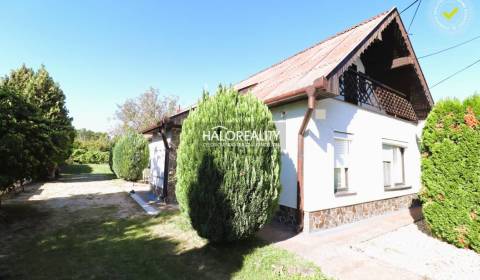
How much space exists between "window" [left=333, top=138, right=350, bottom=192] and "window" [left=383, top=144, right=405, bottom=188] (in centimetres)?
296

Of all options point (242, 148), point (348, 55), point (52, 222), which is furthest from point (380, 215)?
point (52, 222)

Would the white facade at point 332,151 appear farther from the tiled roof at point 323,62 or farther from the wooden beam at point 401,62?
the wooden beam at point 401,62

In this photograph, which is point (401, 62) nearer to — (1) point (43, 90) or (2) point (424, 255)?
(2) point (424, 255)

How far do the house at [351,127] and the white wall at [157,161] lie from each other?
1580 mm

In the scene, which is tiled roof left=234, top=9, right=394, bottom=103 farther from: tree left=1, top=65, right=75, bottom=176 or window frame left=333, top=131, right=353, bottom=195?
tree left=1, top=65, right=75, bottom=176

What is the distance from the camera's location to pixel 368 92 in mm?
9391

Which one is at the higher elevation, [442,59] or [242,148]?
[442,59]

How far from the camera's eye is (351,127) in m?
8.24

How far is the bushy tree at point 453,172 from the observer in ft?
19.9

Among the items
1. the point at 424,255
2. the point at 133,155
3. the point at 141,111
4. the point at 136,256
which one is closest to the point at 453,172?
the point at 424,255

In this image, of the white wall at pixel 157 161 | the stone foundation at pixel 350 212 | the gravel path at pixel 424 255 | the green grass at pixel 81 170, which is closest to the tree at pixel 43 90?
the green grass at pixel 81 170

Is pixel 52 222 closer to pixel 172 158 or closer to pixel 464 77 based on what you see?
pixel 172 158

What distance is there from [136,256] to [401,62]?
1185cm

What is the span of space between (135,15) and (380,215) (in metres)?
13.3
